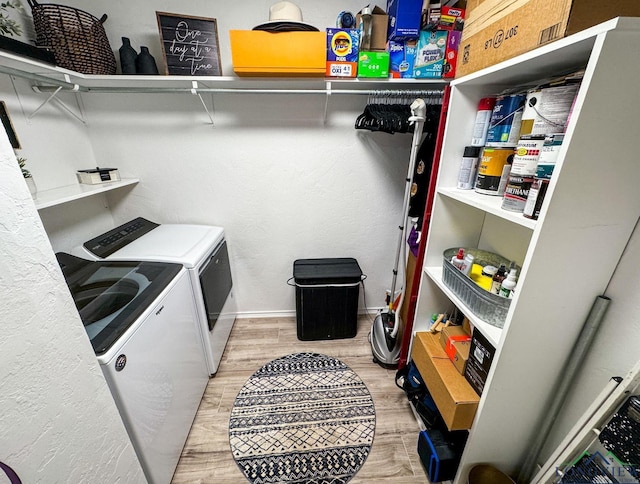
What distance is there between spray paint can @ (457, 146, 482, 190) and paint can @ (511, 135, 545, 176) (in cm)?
28

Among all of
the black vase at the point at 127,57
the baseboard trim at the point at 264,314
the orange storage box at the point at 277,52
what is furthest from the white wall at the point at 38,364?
the baseboard trim at the point at 264,314

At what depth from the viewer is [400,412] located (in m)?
1.57

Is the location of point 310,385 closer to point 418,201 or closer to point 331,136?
point 418,201

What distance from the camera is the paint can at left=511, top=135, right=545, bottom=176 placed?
2.53ft

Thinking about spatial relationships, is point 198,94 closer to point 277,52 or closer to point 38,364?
point 277,52

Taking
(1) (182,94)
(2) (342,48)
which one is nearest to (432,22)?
(2) (342,48)

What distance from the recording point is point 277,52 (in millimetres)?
1339

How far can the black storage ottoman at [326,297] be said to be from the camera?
6.24 feet

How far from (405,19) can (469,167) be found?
2.78 feet

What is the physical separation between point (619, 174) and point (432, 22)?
1135 millimetres

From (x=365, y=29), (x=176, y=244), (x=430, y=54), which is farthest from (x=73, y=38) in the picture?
(x=430, y=54)

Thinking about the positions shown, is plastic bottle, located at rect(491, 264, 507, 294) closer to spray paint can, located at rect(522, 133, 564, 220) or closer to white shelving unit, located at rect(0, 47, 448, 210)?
spray paint can, located at rect(522, 133, 564, 220)

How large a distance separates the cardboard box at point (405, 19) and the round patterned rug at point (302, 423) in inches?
79.7

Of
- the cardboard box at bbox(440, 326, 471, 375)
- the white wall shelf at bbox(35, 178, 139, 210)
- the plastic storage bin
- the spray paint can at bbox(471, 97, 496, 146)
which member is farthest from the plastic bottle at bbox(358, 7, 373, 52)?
the white wall shelf at bbox(35, 178, 139, 210)
